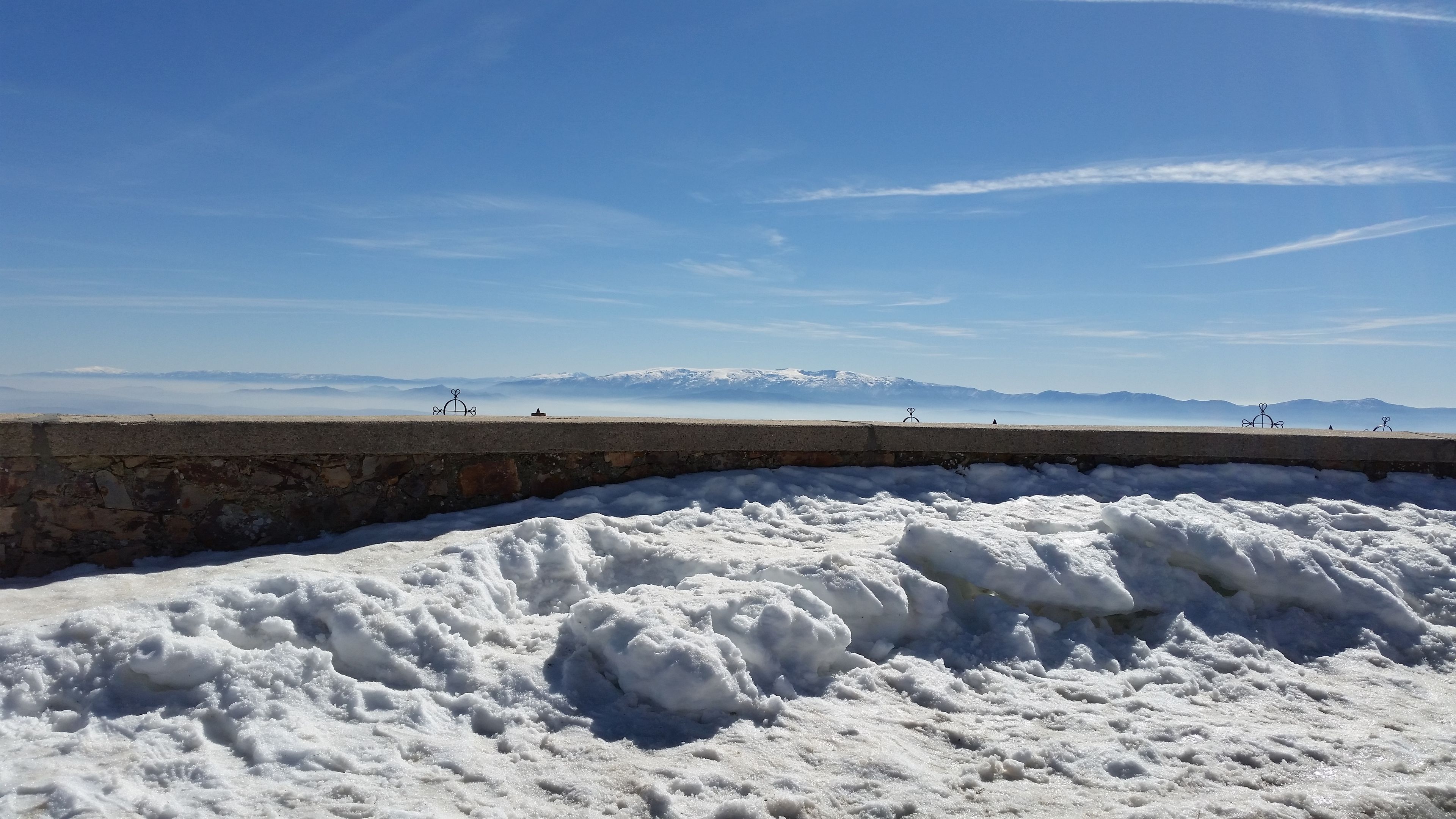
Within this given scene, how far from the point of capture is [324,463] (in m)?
5.52

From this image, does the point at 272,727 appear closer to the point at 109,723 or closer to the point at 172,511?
the point at 109,723

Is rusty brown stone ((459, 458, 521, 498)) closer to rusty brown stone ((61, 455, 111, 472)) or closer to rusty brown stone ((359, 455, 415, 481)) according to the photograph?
rusty brown stone ((359, 455, 415, 481))

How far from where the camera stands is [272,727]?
341cm

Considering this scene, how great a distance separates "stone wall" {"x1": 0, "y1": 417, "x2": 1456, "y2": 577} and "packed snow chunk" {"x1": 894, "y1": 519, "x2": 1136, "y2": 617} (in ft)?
5.89

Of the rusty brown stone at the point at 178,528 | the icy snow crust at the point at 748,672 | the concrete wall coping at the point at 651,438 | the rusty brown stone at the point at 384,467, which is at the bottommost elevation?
the icy snow crust at the point at 748,672

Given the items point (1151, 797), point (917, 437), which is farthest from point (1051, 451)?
point (1151, 797)

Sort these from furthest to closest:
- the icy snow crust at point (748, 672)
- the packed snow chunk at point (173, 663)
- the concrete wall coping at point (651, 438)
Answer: the concrete wall coping at point (651, 438), the packed snow chunk at point (173, 663), the icy snow crust at point (748, 672)

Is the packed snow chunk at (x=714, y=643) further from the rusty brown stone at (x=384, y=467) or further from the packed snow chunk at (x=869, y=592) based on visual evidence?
the rusty brown stone at (x=384, y=467)

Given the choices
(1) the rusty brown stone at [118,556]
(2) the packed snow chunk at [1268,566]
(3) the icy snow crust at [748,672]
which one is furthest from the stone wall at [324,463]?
(2) the packed snow chunk at [1268,566]

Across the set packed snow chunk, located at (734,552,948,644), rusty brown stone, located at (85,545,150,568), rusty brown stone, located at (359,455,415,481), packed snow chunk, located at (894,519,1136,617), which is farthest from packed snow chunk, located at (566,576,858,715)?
rusty brown stone, located at (85,545,150,568)

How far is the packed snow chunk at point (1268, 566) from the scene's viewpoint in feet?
17.6

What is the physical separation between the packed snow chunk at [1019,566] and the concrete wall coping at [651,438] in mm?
1757

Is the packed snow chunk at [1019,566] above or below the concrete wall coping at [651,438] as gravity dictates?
below

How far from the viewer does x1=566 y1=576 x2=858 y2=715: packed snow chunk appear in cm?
387
